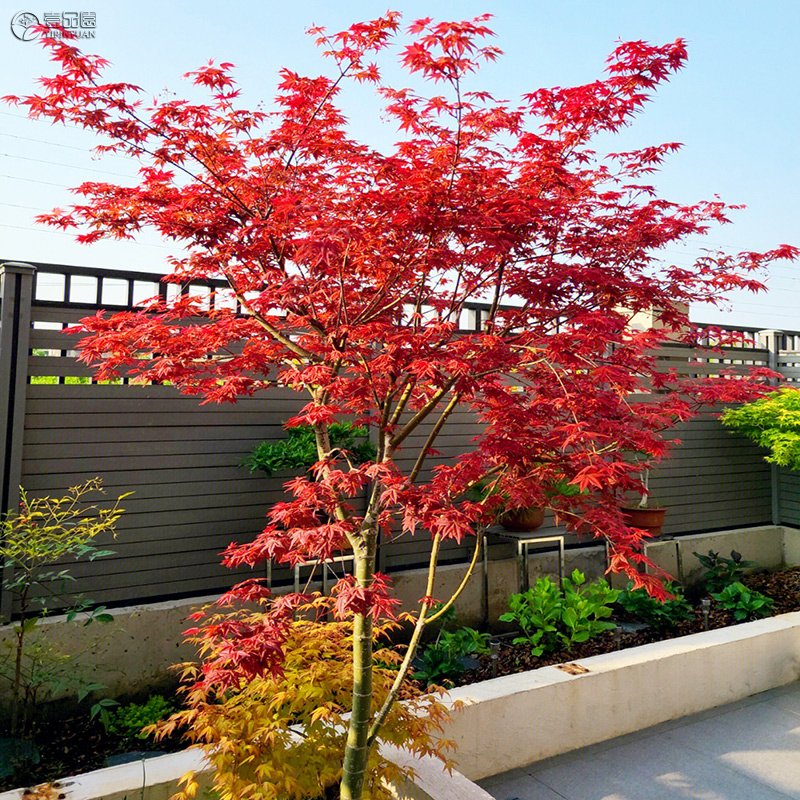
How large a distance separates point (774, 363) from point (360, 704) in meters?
7.81

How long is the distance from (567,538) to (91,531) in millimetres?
4376

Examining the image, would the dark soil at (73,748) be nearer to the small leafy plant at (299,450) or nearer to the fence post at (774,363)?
the small leafy plant at (299,450)

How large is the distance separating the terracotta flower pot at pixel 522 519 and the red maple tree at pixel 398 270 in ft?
7.19

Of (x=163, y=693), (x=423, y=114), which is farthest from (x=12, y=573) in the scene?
(x=423, y=114)

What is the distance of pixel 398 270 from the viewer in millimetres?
2502

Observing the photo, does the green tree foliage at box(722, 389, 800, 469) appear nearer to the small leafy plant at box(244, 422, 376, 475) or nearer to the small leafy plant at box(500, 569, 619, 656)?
the small leafy plant at box(500, 569, 619, 656)

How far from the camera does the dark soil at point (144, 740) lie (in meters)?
3.19

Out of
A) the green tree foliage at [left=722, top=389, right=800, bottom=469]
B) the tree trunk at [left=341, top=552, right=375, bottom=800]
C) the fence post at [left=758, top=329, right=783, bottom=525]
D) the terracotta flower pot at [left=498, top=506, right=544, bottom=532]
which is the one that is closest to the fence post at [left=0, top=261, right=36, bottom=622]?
the tree trunk at [left=341, top=552, right=375, bottom=800]

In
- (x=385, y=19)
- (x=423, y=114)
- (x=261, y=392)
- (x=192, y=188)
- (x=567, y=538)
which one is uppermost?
(x=385, y=19)

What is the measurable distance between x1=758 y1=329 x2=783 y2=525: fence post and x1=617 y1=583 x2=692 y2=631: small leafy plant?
3.43 meters

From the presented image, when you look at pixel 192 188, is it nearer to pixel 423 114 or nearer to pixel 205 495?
pixel 423 114

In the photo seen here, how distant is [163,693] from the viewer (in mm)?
4137

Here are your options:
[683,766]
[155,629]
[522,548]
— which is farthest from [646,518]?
[155,629]

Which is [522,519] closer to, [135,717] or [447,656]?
[447,656]
